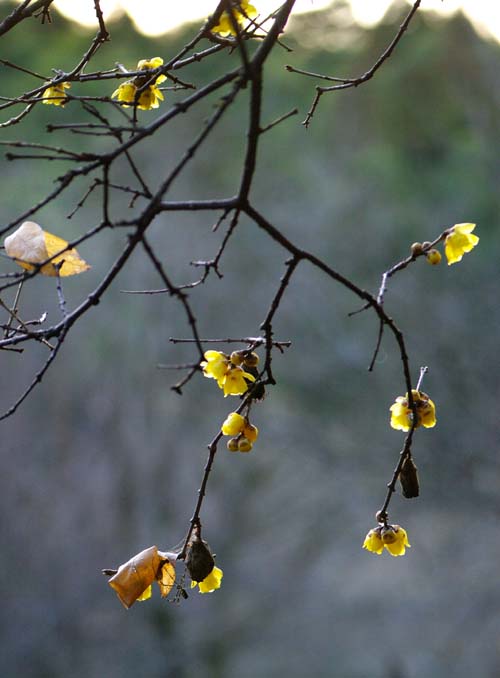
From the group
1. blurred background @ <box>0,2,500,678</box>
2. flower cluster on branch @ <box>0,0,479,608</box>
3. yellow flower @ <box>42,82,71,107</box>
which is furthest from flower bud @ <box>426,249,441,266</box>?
blurred background @ <box>0,2,500,678</box>

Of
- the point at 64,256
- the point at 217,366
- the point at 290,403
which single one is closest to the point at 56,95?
the point at 64,256

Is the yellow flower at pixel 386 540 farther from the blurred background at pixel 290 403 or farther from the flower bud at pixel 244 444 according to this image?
the blurred background at pixel 290 403

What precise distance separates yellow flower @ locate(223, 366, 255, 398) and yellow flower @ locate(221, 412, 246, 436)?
1.4 inches

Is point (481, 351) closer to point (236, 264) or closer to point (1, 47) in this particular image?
point (236, 264)

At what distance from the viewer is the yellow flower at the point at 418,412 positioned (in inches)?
38.8

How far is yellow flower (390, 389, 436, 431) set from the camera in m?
0.98

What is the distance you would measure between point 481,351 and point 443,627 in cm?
276

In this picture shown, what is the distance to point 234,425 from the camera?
0.97 metres

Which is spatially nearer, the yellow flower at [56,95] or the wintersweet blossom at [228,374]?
the wintersweet blossom at [228,374]

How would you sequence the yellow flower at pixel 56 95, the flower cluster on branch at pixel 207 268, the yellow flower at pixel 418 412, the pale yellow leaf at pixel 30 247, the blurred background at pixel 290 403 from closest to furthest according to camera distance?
the flower cluster on branch at pixel 207 268 < the pale yellow leaf at pixel 30 247 < the yellow flower at pixel 418 412 < the yellow flower at pixel 56 95 < the blurred background at pixel 290 403

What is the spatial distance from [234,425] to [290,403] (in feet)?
21.4

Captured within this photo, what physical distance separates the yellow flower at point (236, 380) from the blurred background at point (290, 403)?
5709mm

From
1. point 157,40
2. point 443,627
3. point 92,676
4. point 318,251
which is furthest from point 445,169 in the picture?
point 92,676

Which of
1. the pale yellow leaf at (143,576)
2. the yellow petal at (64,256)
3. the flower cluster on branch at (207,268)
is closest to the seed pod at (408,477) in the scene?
the flower cluster on branch at (207,268)
